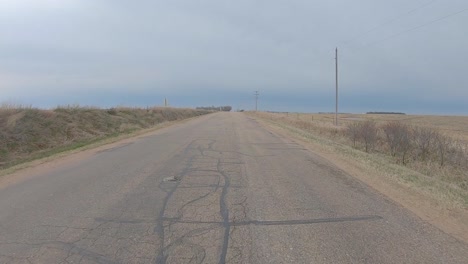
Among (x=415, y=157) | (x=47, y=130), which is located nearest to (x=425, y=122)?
(x=415, y=157)

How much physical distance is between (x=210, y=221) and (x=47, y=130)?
20465mm

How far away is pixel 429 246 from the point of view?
4957 mm

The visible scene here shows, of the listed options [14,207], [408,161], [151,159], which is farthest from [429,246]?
[408,161]

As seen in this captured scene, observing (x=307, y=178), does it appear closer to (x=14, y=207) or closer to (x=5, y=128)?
(x=14, y=207)

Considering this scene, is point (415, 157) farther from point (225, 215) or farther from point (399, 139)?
point (225, 215)

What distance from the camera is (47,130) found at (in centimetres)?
2331

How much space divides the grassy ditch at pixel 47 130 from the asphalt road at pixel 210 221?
9290mm

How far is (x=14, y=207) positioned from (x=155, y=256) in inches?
155

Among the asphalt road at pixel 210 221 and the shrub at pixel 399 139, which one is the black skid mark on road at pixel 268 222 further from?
the shrub at pixel 399 139

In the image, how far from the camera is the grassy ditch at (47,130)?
18906 mm

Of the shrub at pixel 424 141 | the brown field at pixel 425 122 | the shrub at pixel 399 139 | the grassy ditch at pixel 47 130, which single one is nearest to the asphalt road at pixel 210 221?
the grassy ditch at pixel 47 130

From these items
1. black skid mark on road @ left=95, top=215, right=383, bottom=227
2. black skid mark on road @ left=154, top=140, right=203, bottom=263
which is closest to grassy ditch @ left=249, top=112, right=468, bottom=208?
black skid mark on road @ left=95, top=215, right=383, bottom=227

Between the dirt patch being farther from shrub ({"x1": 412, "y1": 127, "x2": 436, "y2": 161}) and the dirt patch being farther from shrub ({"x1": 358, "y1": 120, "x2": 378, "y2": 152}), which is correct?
shrub ({"x1": 358, "y1": 120, "x2": 378, "y2": 152})

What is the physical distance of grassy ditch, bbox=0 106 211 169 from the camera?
18906 mm
